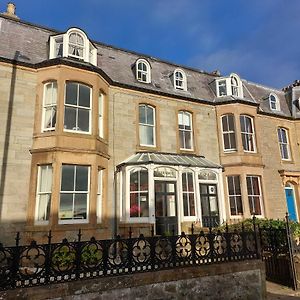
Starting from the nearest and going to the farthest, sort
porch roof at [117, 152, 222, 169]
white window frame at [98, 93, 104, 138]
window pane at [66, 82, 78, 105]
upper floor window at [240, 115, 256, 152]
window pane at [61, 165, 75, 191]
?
window pane at [61, 165, 75, 191] < window pane at [66, 82, 78, 105] < porch roof at [117, 152, 222, 169] < white window frame at [98, 93, 104, 138] < upper floor window at [240, 115, 256, 152]

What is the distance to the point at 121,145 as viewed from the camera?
1394 centimetres

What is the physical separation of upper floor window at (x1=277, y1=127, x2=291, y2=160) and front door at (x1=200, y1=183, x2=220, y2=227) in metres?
7.27

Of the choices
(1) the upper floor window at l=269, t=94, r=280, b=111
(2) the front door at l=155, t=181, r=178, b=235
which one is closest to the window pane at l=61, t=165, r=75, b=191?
(2) the front door at l=155, t=181, r=178, b=235

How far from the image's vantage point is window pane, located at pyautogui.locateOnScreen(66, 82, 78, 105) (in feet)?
40.2

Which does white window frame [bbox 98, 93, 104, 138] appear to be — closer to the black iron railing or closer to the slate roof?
the slate roof

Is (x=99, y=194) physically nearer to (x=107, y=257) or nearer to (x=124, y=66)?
(x=107, y=257)

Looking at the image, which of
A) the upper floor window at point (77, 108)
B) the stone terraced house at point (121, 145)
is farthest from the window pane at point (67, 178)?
the upper floor window at point (77, 108)

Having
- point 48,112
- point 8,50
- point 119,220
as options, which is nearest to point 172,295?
point 119,220

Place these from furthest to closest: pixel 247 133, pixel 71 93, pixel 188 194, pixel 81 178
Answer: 1. pixel 247 133
2. pixel 188 194
3. pixel 71 93
4. pixel 81 178

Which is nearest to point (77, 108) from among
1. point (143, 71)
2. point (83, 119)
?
point (83, 119)

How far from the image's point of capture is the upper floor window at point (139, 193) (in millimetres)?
12766

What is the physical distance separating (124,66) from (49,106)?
574cm

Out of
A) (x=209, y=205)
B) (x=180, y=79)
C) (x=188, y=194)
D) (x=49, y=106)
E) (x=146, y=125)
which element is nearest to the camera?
(x=49, y=106)

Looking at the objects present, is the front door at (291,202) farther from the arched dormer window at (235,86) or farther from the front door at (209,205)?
the arched dormer window at (235,86)
